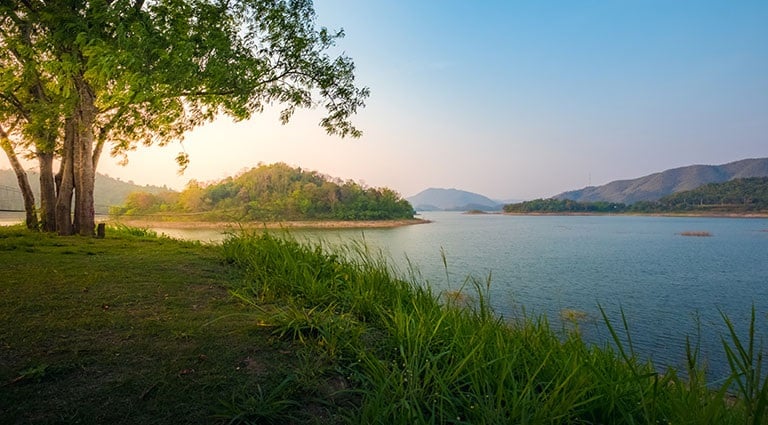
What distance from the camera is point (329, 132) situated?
32.0 ft

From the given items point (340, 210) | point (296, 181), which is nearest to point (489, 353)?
point (340, 210)

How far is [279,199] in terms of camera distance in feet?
198

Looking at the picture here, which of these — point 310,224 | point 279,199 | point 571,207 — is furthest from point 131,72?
point 571,207

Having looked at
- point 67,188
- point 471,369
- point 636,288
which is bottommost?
point 636,288

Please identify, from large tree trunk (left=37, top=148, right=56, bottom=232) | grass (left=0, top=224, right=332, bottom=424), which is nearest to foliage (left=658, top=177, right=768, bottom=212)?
grass (left=0, top=224, right=332, bottom=424)

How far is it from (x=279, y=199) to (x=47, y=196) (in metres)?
51.1

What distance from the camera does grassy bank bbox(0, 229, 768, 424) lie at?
1512mm

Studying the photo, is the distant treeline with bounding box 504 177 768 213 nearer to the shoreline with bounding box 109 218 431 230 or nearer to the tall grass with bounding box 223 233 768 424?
the shoreline with bounding box 109 218 431 230

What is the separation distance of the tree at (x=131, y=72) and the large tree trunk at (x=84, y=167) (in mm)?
23

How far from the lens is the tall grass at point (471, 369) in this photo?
1.47m

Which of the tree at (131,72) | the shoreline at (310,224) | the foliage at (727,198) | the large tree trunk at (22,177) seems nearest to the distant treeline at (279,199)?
the shoreline at (310,224)

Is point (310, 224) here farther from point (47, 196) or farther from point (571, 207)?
point (571, 207)

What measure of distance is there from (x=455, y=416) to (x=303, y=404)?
0.64 metres

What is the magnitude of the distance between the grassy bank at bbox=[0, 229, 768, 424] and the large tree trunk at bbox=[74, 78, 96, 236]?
6138 mm
